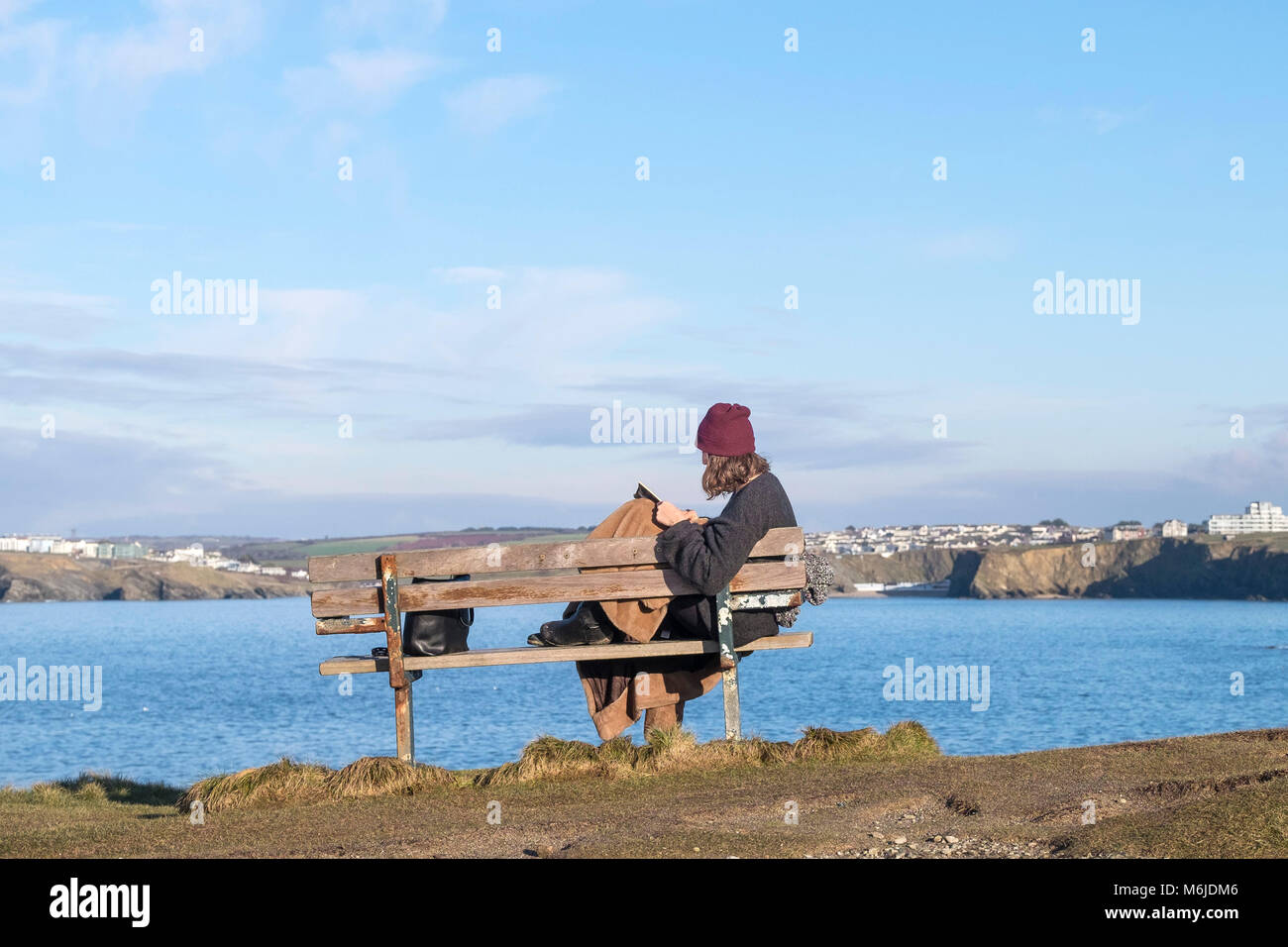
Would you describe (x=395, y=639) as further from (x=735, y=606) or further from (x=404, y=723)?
(x=735, y=606)

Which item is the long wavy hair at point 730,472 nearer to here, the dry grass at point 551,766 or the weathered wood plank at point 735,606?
the weathered wood plank at point 735,606

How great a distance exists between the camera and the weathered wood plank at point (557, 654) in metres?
8.55

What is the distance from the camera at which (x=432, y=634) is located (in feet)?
29.5

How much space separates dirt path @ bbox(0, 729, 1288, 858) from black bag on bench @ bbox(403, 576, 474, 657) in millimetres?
1234

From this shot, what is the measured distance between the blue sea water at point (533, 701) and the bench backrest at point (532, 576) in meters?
8.94

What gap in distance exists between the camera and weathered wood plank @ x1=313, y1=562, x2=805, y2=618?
8.66 metres

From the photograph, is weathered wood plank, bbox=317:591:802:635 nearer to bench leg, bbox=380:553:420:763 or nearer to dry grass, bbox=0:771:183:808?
bench leg, bbox=380:553:420:763

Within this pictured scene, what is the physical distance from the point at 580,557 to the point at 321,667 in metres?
2.08

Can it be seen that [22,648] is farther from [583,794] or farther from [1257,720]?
[583,794]

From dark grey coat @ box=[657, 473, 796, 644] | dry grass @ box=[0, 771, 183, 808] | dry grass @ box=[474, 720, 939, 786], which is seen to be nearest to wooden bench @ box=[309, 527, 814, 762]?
dark grey coat @ box=[657, 473, 796, 644]

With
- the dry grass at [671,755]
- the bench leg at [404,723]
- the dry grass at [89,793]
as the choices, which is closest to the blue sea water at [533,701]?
the dry grass at [671,755]

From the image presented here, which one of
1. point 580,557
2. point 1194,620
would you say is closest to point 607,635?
point 580,557

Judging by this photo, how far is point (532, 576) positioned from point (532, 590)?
16cm

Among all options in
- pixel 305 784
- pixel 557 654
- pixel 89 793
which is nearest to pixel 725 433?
pixel 557 654
